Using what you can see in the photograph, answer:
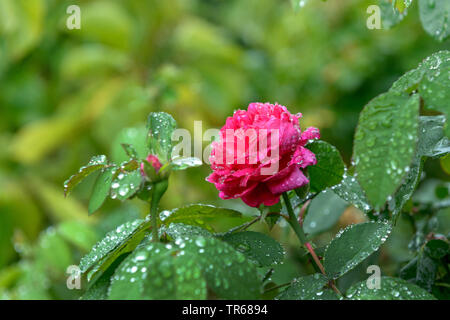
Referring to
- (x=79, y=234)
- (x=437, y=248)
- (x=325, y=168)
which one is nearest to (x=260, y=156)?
(x=325, y=168)

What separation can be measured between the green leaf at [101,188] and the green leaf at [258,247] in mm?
99

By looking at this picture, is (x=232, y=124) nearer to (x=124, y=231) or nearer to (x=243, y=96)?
(x=124, y=231)

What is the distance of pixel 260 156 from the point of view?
35 cm

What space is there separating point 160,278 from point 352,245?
0.16 m

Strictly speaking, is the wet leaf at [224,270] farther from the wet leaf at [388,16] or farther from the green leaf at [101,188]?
the wet leaf at [388,16]

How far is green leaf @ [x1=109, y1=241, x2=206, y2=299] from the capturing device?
0.26 meters

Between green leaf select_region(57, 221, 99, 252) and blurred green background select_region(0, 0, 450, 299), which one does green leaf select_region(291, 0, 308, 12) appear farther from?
blurred green background select_region(0, 0, 450, 299)

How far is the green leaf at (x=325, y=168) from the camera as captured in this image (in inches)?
14.7

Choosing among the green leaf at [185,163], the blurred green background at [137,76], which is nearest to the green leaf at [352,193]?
the green leaf at [185,163]

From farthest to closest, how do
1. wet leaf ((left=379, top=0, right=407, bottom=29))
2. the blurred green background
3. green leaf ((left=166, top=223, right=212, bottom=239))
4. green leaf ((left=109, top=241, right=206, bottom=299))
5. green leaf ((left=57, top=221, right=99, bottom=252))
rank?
the blurred green background → green leaf ((left=57, top=221, right=99, bottom=252)) → wet leaf ((left=379, top=0, right=407, bottom=29)) → green leaf ((left=166, top=223, right=212, bottom=239)) → green leaf ((left=109, top=241, right=206, bottom=299))

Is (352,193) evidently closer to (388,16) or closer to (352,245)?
(352,245)

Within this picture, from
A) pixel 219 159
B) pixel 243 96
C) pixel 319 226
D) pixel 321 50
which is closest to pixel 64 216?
pixel 243 96

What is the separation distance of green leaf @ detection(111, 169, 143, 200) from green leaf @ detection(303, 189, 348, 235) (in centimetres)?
29

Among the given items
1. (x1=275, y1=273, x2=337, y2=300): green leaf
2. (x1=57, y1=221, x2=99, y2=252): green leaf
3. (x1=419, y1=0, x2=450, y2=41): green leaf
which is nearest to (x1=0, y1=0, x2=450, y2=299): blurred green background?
(x1=57, y1=221, x2=99, y2=252): green leaf
